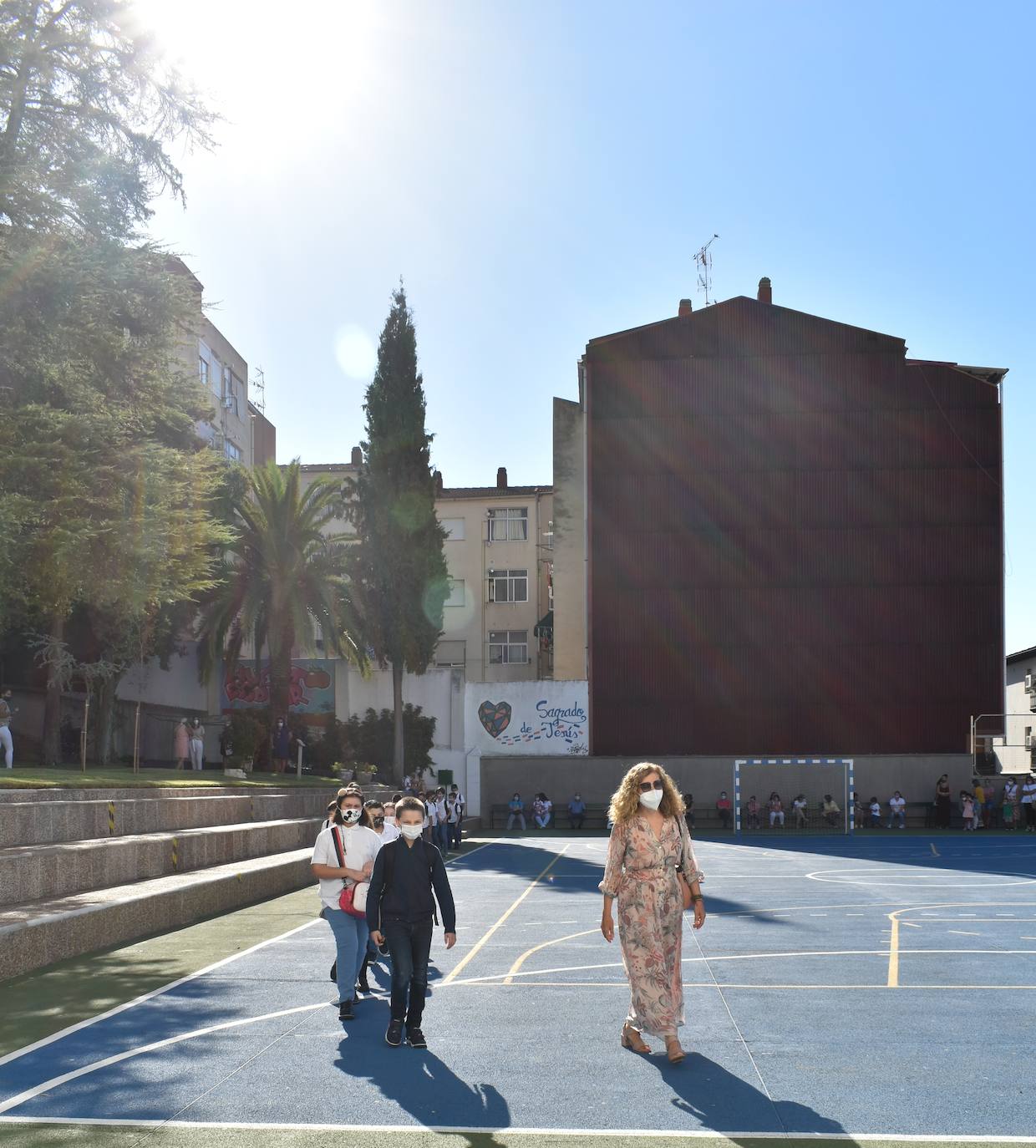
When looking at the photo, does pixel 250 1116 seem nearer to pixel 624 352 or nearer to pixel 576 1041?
pixel 576 1041

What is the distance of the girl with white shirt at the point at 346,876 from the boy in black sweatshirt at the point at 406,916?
1.09 meters

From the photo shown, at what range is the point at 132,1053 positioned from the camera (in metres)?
8.71

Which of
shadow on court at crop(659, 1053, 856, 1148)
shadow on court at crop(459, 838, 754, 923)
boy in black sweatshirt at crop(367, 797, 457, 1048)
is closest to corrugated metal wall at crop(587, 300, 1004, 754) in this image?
shadow on court at crop(459, 838, 754, 923)

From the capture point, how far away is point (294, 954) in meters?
13.5

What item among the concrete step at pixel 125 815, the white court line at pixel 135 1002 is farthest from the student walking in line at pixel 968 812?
the white court line at pixel 135 1002

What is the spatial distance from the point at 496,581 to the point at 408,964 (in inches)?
2259

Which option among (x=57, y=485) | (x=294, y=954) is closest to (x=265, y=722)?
(x=57, y=485)

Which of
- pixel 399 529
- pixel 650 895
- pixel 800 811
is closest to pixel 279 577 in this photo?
pixel 399 529

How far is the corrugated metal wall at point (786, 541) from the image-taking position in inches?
1861

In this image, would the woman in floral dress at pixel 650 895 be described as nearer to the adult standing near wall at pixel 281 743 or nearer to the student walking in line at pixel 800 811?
the adult standing near wall at pixel 281 743

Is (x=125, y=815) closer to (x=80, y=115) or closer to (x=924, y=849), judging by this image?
(x=80, y=115)

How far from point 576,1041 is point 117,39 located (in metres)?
17.5

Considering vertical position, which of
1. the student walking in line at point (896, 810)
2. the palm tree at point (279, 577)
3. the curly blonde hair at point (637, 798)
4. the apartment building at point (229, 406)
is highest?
the apartment building at point (229, 406)

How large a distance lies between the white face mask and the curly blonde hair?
31 mm
